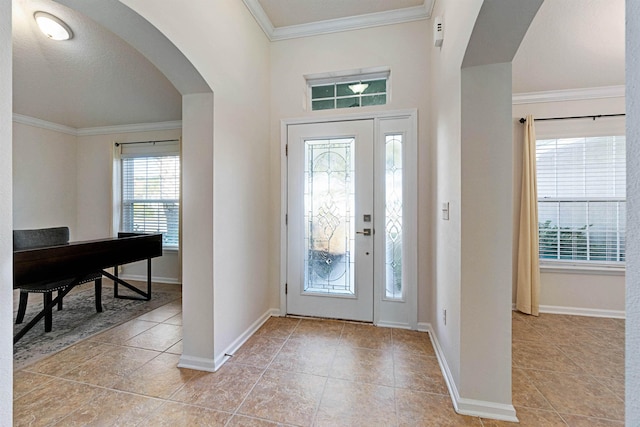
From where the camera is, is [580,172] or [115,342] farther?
[580,172]

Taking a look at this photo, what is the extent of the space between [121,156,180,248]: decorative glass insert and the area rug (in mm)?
984

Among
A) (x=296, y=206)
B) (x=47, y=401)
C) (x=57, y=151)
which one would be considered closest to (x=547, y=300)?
(x=296, y=206)

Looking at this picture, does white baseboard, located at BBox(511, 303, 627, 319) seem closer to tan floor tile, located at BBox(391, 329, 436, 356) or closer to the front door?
tan floor tile, located at BBox(391, 329, 436, 356)

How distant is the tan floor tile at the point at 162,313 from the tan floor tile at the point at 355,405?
203 centimetres

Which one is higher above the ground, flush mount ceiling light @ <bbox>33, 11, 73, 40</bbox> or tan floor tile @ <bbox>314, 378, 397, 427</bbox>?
flush mount ceiling light @ <bbox>33, 11, 73, 40</bbox>

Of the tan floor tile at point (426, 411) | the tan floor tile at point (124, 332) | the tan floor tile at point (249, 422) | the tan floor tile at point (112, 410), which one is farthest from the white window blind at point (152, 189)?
the tan floor tile at point (426, 411)

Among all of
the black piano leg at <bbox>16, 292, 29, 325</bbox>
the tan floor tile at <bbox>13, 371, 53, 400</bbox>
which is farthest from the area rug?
the tan floor tile at <bbox>13, 371, 53, 400</bbox>

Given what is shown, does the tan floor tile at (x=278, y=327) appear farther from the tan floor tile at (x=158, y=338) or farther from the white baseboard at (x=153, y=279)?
the white baseboard at (x=153, y=279)

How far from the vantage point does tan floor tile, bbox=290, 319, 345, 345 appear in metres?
2.37

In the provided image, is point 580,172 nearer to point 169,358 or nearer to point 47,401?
point 169,358

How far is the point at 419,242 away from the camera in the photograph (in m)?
2.58

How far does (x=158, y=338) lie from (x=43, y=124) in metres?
4.03

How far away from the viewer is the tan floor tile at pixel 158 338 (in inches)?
89.5

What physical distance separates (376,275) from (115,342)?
240cm
